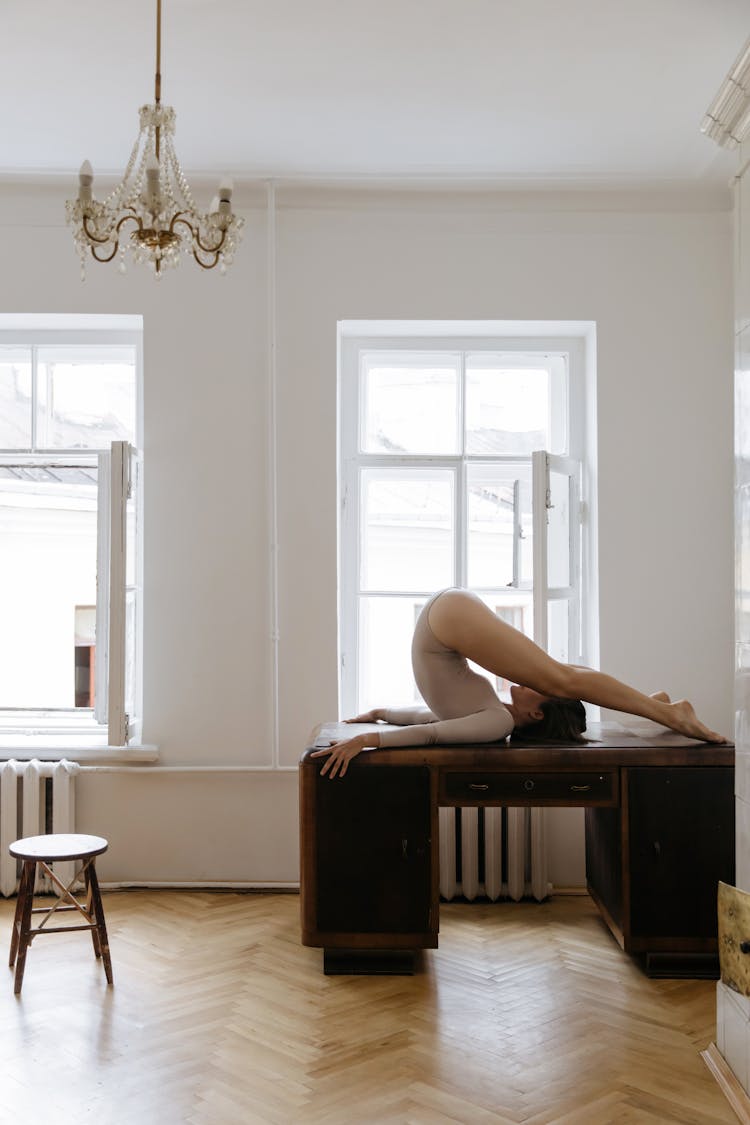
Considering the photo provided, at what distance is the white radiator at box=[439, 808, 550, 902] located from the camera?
4699 millimetres

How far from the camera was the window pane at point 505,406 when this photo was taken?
5.10 m

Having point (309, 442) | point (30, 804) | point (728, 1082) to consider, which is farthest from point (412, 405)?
point (728, 1082)

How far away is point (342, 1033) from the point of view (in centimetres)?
321

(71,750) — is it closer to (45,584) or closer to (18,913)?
(45,584)

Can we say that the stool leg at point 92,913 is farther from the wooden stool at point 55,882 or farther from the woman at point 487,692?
the woman at point 487,692

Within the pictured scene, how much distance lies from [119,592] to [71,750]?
0.88 m

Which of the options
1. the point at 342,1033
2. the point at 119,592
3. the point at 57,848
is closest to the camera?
the point at 342,1033

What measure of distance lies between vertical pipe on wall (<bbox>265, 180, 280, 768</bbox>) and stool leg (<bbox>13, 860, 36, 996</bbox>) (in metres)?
1.38

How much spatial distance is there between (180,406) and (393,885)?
2.43 metres

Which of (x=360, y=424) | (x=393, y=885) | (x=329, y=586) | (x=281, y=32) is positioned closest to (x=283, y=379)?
(x=360, y=424)

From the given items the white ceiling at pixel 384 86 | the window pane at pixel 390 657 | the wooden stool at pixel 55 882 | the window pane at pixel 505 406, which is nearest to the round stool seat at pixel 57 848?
the wooden stool at pixel 55 882

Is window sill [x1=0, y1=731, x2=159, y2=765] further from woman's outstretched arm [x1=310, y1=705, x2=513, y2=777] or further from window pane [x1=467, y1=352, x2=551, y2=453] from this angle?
window pane [x1=467, y1=352, x2=551, y2=453]

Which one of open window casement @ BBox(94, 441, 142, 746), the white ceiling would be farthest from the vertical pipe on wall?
open window casement @ BBox(94, 441, 142, 746)

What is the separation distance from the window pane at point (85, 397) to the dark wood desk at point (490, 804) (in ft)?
7.46
